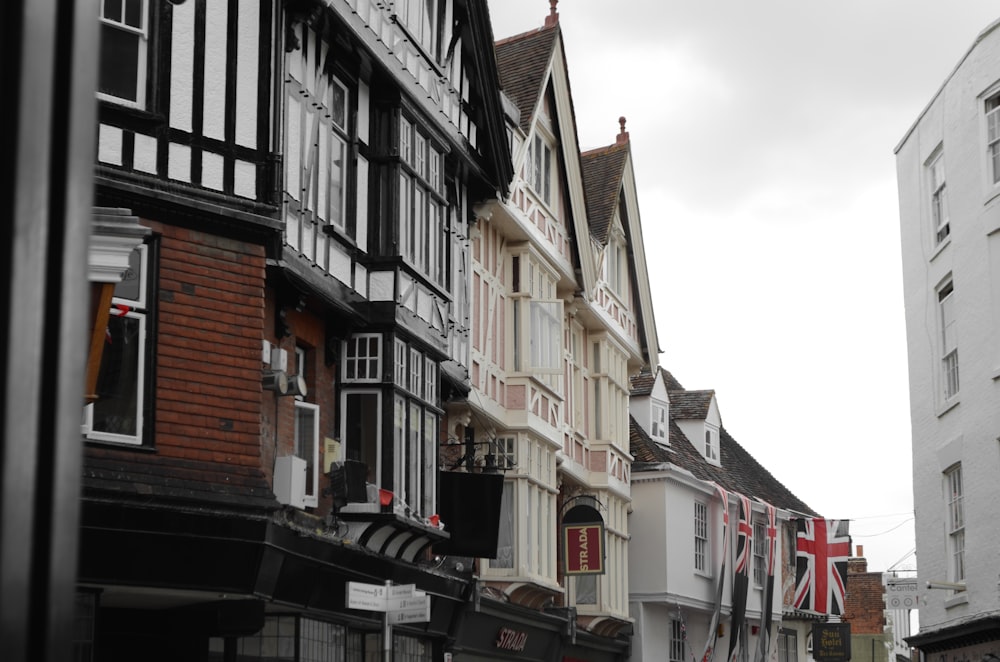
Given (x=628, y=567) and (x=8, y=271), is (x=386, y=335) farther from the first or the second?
(x=628, y=567)

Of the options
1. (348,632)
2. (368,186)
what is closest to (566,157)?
(368,186)

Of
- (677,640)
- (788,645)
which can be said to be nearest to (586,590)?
(677,640)

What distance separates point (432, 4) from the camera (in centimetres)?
2091

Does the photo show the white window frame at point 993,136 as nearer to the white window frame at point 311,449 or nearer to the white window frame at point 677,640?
the white window frame at point 311,449

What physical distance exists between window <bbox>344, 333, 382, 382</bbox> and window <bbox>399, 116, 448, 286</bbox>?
1.38 metres

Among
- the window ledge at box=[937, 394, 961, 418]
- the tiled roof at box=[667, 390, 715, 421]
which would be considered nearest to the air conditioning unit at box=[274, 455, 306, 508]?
the window ledge at box=[937, 394, 961, 418]

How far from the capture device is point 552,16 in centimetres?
3016

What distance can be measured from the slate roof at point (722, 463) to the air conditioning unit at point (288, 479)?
67.7 ft

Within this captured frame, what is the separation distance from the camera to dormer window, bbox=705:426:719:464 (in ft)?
139

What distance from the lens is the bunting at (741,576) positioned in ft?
120

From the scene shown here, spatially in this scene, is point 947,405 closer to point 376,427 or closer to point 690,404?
point 376,427

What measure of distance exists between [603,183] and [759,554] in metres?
12.6

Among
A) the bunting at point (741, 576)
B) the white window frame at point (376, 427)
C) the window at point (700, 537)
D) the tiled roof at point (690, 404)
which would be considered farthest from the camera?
the tiled roof at point (690, 404)

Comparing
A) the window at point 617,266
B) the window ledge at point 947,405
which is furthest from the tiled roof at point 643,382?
the window ledge at point 947,405
